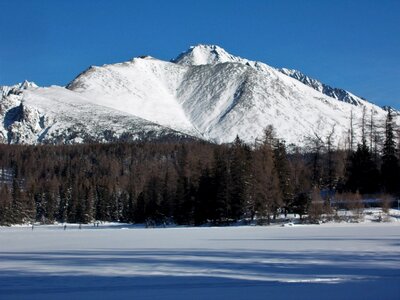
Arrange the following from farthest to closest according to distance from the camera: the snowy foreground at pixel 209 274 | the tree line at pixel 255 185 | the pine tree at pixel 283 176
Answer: the pine tree at pixel 283 176 → the tree line at pixel 255 185 → the snowy foreground at pixel 209 274

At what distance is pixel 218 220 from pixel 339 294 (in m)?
58.3

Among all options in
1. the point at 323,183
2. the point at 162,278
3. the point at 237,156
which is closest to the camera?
the point at 162,278

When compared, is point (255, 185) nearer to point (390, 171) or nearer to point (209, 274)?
point (390, 171)

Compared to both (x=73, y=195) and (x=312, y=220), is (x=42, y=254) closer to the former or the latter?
(x=312, y=220)

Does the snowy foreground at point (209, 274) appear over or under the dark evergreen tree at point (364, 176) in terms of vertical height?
under

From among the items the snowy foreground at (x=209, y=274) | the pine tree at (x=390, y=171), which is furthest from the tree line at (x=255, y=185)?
the snowy foreground at (x=209, y=274)

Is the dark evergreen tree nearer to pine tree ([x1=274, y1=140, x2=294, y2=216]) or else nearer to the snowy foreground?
pine tree ([x1=274, y1=140, x2=294, y2=216])

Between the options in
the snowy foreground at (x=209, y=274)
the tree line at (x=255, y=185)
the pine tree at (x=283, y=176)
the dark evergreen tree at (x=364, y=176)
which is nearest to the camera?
the snowy foreground at (x=209, y=274)

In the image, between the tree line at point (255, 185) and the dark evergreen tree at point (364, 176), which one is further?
the dark evergreen tree at point (364, 176)

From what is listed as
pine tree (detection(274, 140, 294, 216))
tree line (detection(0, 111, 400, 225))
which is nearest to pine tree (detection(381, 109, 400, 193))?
tree line (detection(0, 111, 400, 225))

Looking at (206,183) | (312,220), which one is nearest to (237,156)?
(206,183)

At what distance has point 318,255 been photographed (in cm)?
2280

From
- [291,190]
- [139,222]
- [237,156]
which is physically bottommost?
[139,222]

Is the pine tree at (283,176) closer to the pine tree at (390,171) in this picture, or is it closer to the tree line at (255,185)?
the tree line at (255,185)
